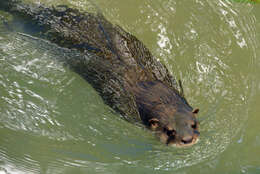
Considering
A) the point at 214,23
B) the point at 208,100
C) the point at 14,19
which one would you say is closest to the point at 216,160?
the point at 208,100

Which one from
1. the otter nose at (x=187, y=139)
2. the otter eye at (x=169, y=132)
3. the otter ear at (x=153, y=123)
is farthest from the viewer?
the otter ear at (x=153, y=123)

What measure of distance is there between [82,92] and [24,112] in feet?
2.87

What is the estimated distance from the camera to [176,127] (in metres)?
3.68

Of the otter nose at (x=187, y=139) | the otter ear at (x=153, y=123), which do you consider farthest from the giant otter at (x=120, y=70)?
the otter nose at (x=187, y=139)

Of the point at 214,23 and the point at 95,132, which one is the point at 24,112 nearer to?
the point at 95,132

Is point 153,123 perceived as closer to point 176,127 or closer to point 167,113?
point 167,113

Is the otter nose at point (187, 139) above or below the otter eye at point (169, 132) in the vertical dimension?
below

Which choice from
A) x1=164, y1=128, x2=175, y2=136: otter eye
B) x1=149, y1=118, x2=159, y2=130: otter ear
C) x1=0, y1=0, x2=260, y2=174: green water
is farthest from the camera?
x1=0, y1=0, x2=260, y2=174: green water

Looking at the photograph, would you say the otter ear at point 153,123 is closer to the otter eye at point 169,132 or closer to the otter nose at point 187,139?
the otter eye at point 169,132

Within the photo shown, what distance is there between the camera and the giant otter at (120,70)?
395 centimetres

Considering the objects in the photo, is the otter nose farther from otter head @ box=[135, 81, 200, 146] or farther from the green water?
the green water

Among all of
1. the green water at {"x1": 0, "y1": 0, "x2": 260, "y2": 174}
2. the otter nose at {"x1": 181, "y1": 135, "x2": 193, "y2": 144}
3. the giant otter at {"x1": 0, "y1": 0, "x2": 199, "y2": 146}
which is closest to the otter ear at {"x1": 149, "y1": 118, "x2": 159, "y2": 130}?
the giant otter at {"x1": 0, "y1": 0, "x2": 199, "y2": 146}

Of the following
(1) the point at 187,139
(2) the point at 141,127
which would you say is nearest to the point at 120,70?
(2) the point at 141,127

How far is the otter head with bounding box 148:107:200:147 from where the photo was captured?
11.8 feet
